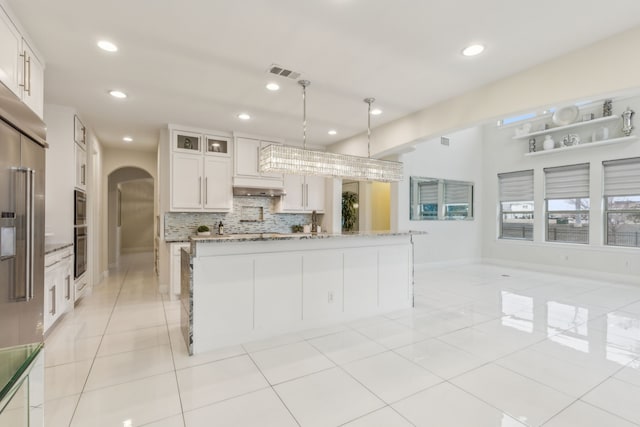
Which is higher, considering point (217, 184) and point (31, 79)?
point (31, 79)

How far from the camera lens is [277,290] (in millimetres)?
3115

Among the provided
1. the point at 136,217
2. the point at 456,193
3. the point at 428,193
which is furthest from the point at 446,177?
the point at 136,217

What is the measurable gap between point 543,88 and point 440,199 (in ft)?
13.6

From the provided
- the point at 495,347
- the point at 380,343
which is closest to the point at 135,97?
the point at 380,343

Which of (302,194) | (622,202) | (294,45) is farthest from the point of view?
(302,194)

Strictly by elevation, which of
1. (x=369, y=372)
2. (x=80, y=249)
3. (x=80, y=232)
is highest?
(x=80, y=232)

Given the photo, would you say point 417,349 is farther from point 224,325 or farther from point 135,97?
point 135,97

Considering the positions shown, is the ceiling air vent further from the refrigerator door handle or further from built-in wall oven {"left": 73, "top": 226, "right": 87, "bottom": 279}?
built-in wall oven {"left": 73, "top": 226, "right": 87, "bottom": 279}

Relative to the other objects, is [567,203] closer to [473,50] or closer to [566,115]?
[566,115]

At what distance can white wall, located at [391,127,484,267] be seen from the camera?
649 cm

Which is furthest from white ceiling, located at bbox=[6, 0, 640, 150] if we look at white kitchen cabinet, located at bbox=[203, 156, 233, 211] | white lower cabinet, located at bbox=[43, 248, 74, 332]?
white lower cabinet, located at bbox=[43, 248, 74, 332]

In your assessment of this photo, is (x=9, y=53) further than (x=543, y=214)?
No

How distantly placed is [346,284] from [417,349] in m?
1.05

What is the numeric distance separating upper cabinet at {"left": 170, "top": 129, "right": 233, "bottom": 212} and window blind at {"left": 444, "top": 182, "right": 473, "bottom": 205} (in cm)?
495
